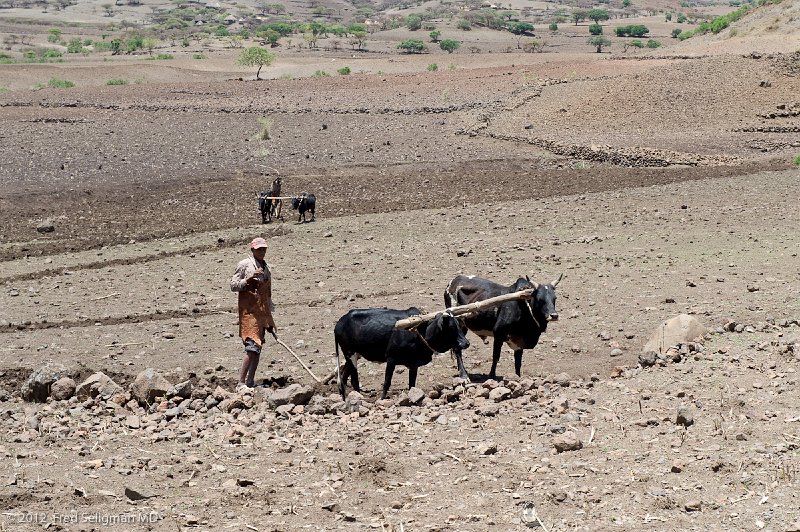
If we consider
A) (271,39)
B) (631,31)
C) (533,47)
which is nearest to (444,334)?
(533,47)

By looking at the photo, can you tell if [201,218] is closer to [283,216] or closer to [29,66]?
[283,216]

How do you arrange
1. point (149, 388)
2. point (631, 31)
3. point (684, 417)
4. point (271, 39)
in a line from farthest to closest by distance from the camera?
1. point (631, 31)
2. point (271, 39)
3. point (149, 388)
4. point (684, 417)

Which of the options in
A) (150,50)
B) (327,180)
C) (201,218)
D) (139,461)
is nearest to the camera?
(139,461)

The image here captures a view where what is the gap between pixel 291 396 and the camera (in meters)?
10.8

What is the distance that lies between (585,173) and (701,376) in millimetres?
18287

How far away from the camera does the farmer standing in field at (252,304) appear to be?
11789mm

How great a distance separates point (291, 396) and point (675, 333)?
14.7 ft

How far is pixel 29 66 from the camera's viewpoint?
62.3 metres

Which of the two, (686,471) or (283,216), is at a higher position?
(686,471)

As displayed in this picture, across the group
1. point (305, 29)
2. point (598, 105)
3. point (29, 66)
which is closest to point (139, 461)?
point (598, 105)

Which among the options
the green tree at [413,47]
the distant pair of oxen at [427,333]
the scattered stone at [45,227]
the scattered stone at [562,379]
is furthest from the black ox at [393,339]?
the green tree at [413,47]

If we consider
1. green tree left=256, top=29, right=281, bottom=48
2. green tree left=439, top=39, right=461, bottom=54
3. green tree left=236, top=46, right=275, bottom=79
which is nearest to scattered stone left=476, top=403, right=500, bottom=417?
green tree left=236, top=46, right=275, bottom=79

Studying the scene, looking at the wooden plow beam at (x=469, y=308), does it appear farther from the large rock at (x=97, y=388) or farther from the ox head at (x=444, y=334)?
the large rock at (x=97, y=388)

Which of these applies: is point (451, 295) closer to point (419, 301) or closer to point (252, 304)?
point (419, 301)
